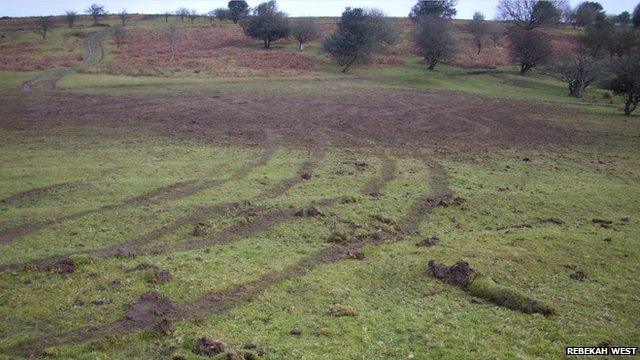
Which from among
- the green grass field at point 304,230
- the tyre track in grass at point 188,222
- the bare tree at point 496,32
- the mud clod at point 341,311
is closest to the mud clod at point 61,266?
the green grass field at point 304,230

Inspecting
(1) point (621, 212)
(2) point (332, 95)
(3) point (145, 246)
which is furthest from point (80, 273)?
(2) point (332, 95)

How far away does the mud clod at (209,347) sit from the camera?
11258 mm

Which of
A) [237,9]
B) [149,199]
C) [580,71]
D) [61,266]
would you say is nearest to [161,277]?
[61,266]

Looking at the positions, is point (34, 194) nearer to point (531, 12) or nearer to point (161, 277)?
point (161, 277)

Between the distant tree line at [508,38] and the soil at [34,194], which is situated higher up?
the distant tree line at [508,38]

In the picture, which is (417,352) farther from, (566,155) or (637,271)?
(566,155)

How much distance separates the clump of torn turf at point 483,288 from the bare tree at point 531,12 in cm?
9681

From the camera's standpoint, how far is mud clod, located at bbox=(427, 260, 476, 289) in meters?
15.3

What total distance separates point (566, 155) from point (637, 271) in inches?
680

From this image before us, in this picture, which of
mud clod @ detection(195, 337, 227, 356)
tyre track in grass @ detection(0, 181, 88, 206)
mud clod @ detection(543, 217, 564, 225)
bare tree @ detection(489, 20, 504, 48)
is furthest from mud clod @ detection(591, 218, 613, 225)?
bare tree @ detection(489, 20, 504, 48)

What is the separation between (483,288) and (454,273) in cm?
116

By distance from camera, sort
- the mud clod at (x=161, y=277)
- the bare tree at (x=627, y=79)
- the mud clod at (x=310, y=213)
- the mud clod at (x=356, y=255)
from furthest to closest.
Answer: the bare tree at (x=627, y=79), the mud clod at (x=310, y=213), the mud clod at (x=356, y=255), the mud clod at (x=161, y=277)

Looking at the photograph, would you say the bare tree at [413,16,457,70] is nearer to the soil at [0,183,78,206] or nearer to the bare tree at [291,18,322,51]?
the bare tree at [291,18,322,51]

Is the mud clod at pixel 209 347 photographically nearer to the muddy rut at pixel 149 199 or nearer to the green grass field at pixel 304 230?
the green grass field at pixel 304 230
